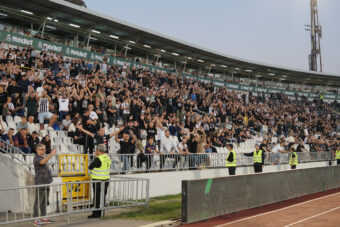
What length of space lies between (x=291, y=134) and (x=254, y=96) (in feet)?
27.1

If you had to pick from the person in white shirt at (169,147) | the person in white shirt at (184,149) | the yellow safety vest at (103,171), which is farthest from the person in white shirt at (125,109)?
the yellow safety vest at (103,171)

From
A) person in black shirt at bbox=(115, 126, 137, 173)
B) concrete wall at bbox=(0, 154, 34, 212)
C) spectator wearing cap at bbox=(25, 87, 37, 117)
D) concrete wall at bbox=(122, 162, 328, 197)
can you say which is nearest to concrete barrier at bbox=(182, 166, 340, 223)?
concrete wall at bbox=(122, 162, 328, 197)

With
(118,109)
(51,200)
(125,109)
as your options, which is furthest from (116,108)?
(51,200)

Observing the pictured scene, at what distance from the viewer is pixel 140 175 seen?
51.3 ft

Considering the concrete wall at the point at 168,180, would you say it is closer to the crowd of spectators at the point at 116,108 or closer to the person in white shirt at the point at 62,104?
the crowd of spectators at the point at 116,108

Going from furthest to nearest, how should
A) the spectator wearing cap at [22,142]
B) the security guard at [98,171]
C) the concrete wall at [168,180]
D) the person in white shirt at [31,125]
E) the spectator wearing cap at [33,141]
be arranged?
the concrete wall at [168,180] → the person in white shirt at [31,125] → the spectator wearing cap at [33,141] → the spectator wearing cap at [22,142] → the security guard at [98,171]

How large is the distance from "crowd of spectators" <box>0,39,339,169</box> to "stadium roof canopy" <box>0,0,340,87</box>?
3.06m

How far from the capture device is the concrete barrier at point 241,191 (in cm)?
1118

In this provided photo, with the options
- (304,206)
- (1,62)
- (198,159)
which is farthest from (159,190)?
(1,62)

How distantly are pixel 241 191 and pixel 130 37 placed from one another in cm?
2056

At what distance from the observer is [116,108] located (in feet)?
64.0

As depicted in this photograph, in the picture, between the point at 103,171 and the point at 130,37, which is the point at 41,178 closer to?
the point at 103,171

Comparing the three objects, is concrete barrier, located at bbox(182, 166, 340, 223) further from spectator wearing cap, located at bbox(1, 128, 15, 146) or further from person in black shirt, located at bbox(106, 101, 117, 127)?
person in black shirt, located at bbox(106, 101, 117, 127)

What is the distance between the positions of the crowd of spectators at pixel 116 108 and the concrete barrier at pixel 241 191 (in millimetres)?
3808
